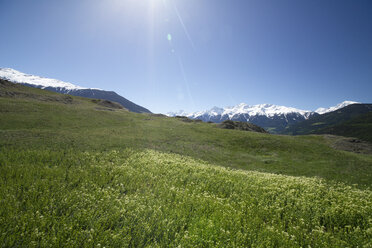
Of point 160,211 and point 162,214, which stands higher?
point 160,211

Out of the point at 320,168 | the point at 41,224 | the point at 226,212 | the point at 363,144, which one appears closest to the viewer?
the point at 41,224

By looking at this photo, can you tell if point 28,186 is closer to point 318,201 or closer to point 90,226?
point 90,226

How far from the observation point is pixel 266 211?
8414mm

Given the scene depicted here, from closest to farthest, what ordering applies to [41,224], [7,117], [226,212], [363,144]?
[41,224] → [226,212] → [7,117] → [363,144]

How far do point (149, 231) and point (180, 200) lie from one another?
9.87 feet

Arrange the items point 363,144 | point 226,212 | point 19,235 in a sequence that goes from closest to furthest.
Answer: point 19,235 < point 226,212 < point 363,144

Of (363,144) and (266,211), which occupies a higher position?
(363,144)

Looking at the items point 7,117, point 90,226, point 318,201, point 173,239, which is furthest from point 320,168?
point 7,117

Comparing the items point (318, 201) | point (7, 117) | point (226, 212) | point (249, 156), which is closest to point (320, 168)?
point (249, 156)

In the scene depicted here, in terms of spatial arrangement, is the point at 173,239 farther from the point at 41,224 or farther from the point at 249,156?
the point at 249,156

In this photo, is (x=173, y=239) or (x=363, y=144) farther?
(x=363, y=144)

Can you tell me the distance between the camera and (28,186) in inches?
333

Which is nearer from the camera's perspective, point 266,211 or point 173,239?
point 173,239

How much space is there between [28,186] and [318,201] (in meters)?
16.0
